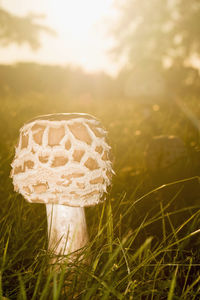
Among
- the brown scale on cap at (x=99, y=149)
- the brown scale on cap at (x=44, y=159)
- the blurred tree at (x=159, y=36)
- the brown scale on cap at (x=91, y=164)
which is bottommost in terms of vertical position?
the brown scale on cap at (x=91, y=164)

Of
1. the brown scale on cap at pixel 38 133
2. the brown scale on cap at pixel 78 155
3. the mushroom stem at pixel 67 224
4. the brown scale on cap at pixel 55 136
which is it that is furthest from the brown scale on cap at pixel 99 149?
the mushroom stem at pixel 67 224

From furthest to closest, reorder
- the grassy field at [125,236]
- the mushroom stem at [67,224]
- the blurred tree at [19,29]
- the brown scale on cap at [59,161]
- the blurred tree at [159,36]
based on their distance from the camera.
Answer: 1. the blurred tree at [159,36]
2. the blurred tree at [19,29]
3. the mushroom stem at [67,224]
4. the brown scale on cap at [59,161]
5. the grassy field at [125,236]

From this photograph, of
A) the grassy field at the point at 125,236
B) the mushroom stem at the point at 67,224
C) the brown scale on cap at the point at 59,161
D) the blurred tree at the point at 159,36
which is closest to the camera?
the grassy field at the point at 125,236

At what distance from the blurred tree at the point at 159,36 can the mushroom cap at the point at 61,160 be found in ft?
43.6

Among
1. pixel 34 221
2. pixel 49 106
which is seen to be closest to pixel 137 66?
pixel 49 106

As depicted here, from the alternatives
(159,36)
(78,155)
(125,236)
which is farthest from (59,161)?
(159,36)

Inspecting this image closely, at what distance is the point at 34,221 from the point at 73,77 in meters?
14.7

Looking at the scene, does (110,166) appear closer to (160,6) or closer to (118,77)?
(118,77)

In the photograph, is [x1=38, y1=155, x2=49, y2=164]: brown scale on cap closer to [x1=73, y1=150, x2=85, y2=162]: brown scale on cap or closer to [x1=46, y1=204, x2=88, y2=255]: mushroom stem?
[x1=73, y1=150, x2=85, y2=162]: brown scale on cap

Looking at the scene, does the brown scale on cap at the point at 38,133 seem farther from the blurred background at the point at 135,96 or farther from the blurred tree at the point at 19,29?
the blurred tree at the point at 19,29

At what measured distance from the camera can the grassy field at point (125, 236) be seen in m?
1.30

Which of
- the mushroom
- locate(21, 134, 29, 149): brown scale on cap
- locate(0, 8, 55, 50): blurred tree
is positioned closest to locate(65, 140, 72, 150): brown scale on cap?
the mushroom

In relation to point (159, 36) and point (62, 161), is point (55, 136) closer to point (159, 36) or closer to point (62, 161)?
point (62, 161)

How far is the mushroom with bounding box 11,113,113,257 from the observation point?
158cm
